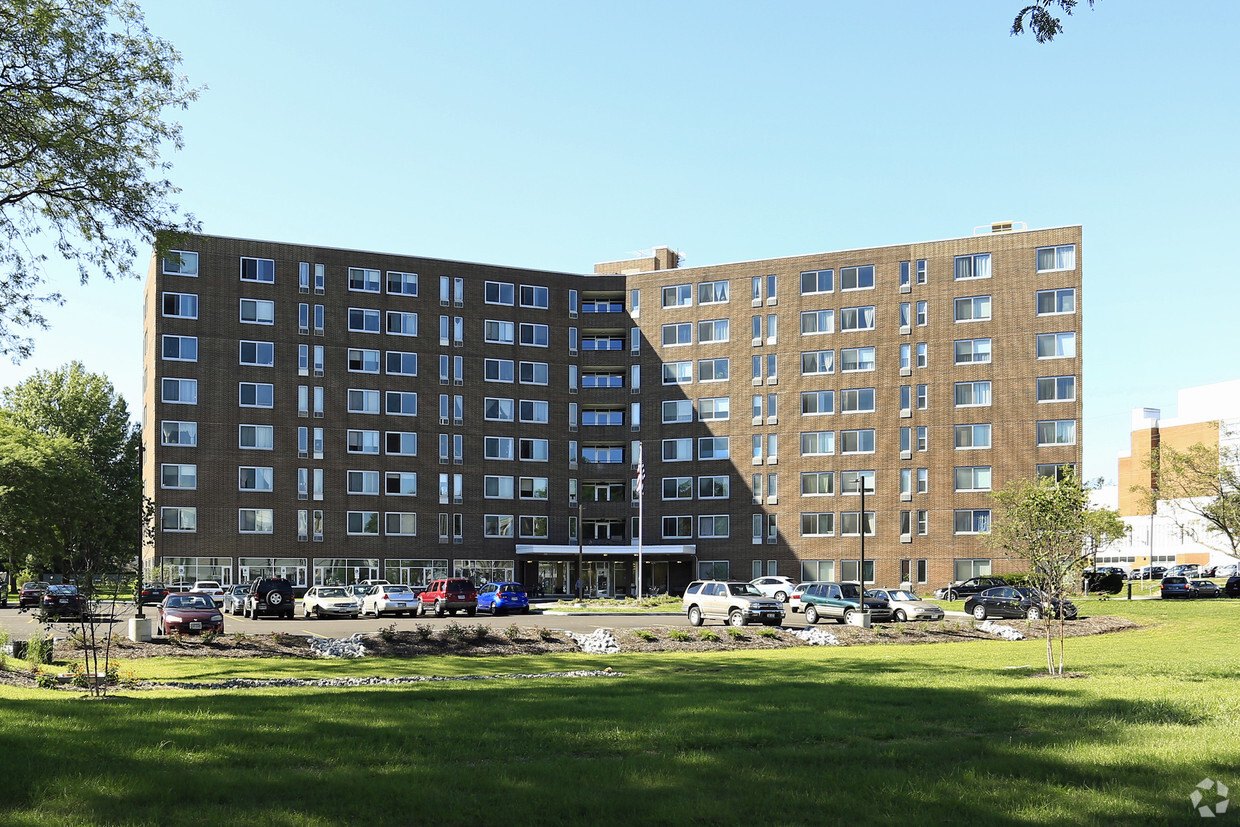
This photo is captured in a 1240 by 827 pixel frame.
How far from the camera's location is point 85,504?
6569 cm

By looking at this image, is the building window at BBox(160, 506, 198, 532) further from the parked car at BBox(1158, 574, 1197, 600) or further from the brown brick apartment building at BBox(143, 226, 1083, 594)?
the parked car at BBox(1158, 574, 1197, 600)

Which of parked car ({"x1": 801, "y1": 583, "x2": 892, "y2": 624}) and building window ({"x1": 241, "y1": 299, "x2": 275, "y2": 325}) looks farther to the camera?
building window ({"x1": 241, "y1": 299, "x2": 275, "y2": 325})

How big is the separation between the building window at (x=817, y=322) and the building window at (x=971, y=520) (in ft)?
58.5

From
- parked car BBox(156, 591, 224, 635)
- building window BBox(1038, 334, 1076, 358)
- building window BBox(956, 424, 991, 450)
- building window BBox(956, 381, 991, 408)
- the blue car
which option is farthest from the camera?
building window BBox(956, 381, 991, 408)

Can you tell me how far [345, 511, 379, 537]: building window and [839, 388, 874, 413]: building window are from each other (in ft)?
127

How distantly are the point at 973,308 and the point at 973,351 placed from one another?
341cm

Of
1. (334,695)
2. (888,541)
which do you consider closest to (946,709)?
(334,695)

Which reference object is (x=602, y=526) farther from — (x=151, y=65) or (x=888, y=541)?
(x=151, y=65)

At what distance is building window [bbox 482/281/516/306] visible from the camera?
293ft

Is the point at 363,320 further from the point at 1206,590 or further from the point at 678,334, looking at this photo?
the point at 1206,590

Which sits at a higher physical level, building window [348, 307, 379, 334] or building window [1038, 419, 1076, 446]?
building window [348, 307, 379, 334]

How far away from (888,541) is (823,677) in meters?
65.1

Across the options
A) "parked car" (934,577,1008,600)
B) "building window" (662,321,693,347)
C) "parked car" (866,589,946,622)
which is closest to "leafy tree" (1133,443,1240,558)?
"parked car" (934,577,1008,600)

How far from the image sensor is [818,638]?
33312 millimetres
